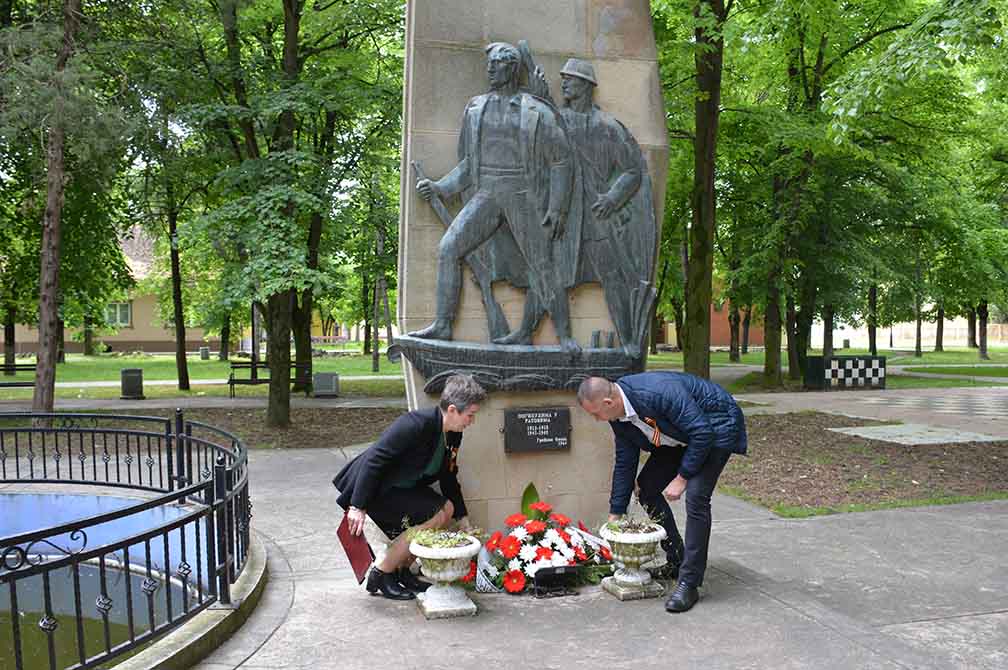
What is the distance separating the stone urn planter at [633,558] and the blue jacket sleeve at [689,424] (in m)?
0.48

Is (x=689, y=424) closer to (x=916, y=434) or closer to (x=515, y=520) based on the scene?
(x=515, y=520)

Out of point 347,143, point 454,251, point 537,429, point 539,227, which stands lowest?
point 537,429

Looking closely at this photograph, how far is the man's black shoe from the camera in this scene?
5.60 m

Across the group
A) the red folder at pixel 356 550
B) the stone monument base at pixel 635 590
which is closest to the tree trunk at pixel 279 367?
the red folder at pixel 356 550

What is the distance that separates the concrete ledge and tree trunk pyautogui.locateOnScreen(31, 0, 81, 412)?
10.2 m

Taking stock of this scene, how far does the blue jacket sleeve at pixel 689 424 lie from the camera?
548cm

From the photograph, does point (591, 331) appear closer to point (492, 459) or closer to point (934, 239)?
point (492, 459)

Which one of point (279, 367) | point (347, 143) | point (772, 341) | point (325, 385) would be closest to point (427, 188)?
point (347, 143)

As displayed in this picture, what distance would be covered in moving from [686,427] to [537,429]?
165 cm

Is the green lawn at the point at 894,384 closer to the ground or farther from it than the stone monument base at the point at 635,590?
closer to the ground

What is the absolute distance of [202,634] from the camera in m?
4.92

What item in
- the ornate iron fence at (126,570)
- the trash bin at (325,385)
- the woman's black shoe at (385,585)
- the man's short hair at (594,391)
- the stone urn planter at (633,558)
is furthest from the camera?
the trash bin at (325,385)

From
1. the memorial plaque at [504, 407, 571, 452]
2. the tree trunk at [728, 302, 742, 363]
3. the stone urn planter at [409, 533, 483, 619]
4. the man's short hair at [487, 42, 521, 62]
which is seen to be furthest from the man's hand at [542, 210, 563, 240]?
the tree trunk at [728, 302, 742, 363]

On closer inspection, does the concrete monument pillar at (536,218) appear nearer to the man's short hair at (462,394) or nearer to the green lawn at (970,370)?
the man's short hair at (462,394)
